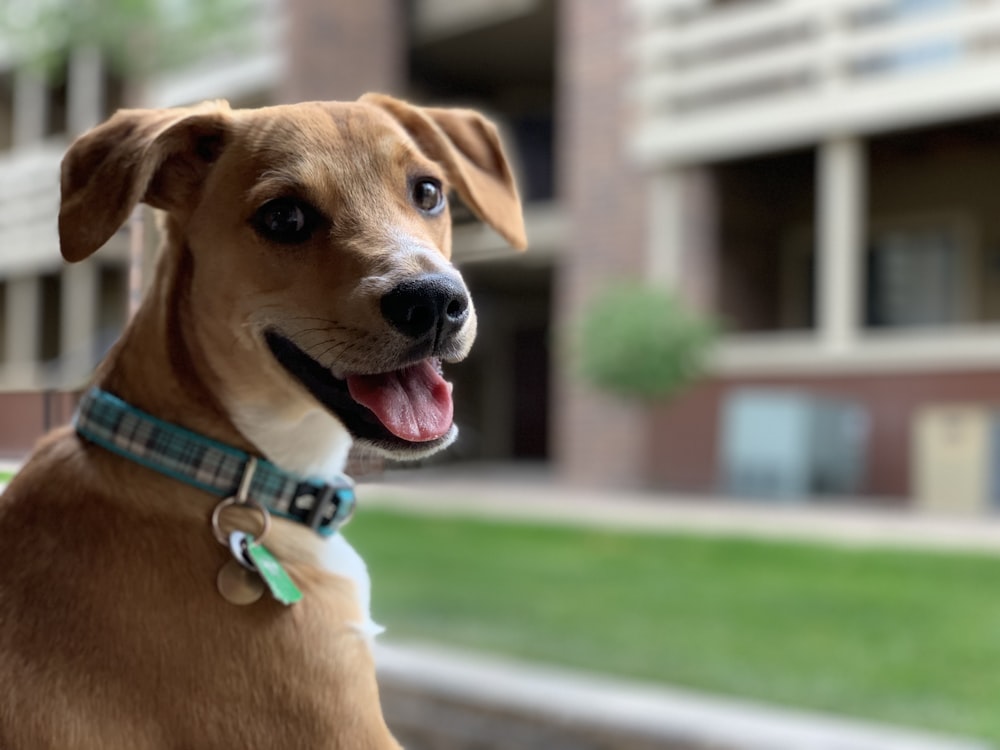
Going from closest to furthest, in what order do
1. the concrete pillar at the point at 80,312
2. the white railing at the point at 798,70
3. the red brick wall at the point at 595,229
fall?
1. the concrete pillar at the point at 80,312
2. the white railing at the point at 798,70
3. the red brick wall at the point at 595,229

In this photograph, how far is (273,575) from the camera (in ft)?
1.59

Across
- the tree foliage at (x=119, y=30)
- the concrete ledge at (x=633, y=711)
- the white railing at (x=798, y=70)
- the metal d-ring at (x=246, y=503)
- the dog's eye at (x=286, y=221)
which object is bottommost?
the concrete ledge at (x=633, y=711)

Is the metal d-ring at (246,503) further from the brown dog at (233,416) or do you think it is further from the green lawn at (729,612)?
the green lawn at (729,612)

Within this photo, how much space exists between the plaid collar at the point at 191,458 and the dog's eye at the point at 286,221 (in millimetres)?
109

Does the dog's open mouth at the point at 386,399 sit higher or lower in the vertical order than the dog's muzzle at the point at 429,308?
lower

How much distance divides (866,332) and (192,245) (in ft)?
22.8

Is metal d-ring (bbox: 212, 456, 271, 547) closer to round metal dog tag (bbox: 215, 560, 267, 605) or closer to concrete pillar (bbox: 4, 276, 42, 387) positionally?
round metal dog tag (bbox: 215, 560, 267, 605)

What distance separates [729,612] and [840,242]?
388 centimetres

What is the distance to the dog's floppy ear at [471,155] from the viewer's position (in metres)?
0.59

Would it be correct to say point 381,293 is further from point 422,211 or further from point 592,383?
point 592,383

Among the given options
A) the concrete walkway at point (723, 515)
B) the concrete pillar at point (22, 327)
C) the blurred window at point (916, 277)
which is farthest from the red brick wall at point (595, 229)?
the concrete pillar at point (22, 327)

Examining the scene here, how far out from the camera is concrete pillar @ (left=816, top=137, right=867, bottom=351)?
6.19 m

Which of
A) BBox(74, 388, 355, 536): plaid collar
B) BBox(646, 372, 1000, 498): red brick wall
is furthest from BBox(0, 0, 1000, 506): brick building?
BBox(74, 388, 355, 536): plaid collar

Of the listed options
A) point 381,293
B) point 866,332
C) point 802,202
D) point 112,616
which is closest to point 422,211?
point 381,293
